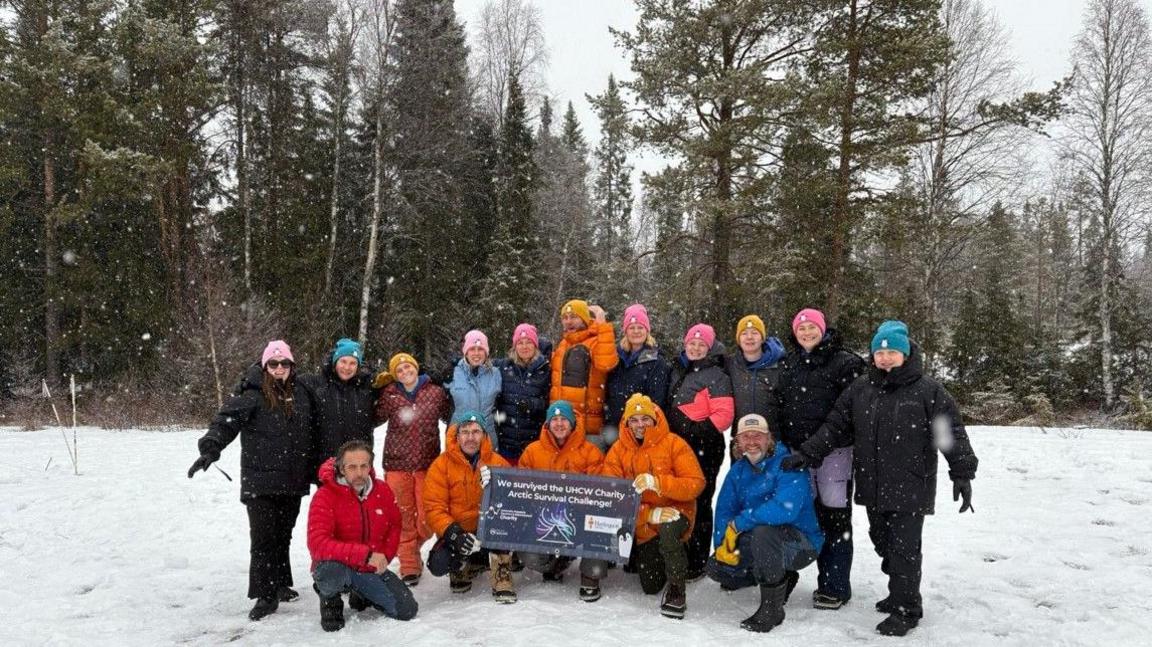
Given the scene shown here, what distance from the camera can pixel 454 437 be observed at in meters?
5.20

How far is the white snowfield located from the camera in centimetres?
431

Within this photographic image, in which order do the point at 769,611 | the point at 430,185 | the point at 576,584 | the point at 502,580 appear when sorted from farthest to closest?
the point at 430,185, the point at 576,584, the point at 502,580, the point at 769,611

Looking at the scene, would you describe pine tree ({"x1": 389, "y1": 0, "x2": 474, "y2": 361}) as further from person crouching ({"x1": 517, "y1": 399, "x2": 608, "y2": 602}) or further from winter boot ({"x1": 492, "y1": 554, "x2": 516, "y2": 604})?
winter boot ({"x1": 492, "y1": 554, "x2": 516, "y2": 604})

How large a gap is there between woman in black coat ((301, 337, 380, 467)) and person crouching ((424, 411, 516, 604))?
72 cm

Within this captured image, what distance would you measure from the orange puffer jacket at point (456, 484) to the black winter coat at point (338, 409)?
2.32 ft

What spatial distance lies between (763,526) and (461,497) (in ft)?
7.31

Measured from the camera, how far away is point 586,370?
5.45m

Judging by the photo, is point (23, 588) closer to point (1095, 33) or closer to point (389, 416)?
point (389, 416)

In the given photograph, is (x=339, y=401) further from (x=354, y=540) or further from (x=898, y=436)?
(x=898, y=436)

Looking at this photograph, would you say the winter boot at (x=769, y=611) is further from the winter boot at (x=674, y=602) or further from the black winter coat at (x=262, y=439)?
the black winter coat at (x=262, y=439)

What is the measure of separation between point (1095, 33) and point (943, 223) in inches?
416

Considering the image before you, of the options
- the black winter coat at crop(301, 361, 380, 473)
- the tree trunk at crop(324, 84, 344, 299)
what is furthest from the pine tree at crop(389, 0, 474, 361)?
the black winter coat at crop(301, 361, 380, 473)

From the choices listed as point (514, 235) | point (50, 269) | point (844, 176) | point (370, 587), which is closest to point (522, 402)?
point (370, 587)

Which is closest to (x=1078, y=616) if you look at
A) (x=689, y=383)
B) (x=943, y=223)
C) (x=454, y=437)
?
(x=689, y=383)
